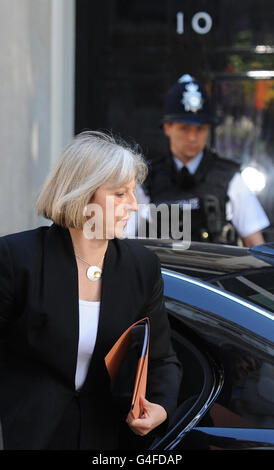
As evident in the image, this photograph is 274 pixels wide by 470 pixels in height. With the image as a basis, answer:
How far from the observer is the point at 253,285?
2473 millimetres

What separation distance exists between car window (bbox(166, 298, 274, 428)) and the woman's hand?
14cm

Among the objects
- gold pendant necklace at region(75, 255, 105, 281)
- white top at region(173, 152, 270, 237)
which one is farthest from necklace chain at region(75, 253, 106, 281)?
white top at region(173, 152, 270, 237)

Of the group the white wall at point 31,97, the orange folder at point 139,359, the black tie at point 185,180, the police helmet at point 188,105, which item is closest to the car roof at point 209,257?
the orange folder at point 139,359

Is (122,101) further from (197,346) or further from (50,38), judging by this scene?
(197,346)

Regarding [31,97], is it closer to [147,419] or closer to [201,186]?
[201,186]

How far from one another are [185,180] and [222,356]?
85.8 inches

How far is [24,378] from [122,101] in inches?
206

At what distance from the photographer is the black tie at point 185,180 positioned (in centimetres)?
441

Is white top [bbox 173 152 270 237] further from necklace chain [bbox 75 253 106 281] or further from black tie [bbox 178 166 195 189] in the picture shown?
necklace chain [bbox 75 253 106 281]

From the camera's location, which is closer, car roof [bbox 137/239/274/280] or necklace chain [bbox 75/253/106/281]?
necklace chain [bbox 75/253/106/281]

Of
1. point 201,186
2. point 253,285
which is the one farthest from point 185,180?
point 253,285

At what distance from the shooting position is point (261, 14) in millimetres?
7027

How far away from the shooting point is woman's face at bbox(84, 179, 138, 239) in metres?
2.27
